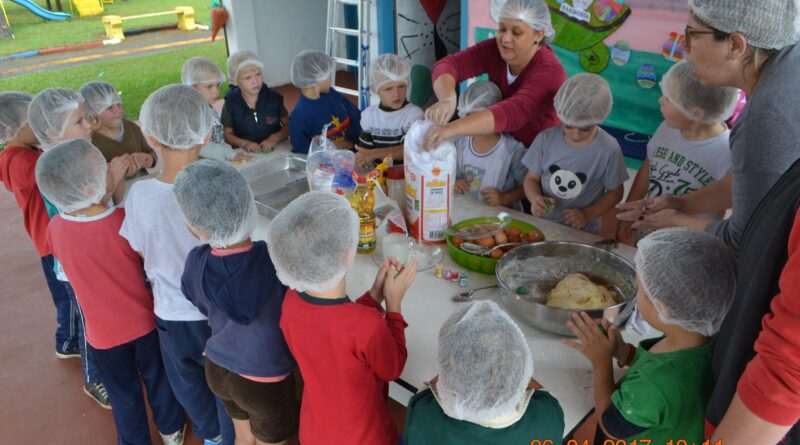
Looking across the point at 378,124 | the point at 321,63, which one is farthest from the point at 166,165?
the point at 321,63

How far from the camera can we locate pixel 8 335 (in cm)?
325

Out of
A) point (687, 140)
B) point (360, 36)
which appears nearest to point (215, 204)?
point (687, 140)

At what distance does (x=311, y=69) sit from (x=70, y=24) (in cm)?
1558

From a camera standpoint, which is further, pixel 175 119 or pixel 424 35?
pixel 424 35

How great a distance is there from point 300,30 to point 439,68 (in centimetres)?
674

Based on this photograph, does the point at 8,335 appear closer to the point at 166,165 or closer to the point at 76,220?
the point at 76,220

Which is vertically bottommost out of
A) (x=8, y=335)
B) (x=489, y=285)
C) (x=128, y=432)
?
(x=8, y=335)

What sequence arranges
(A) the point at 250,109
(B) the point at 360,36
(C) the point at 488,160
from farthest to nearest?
(B) the point at 360,36 → (A) the point at 250,109 → (C) the point at 488,160

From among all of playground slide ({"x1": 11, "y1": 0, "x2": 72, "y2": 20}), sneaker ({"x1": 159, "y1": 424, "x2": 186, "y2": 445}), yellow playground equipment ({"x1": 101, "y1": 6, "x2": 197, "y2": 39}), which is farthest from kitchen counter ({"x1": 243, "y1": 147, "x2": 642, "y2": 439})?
playground slide ({"x1": 11, "y1": 0, "x2": 72, "y2": 20})

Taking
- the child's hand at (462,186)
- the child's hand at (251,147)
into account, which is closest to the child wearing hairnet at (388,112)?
the child's hand at (462,186)

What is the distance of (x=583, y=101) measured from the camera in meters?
2.21

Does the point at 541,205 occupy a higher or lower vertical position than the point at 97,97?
lower

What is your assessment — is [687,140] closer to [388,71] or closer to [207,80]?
[388,71]

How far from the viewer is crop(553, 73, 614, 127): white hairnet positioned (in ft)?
7.19
